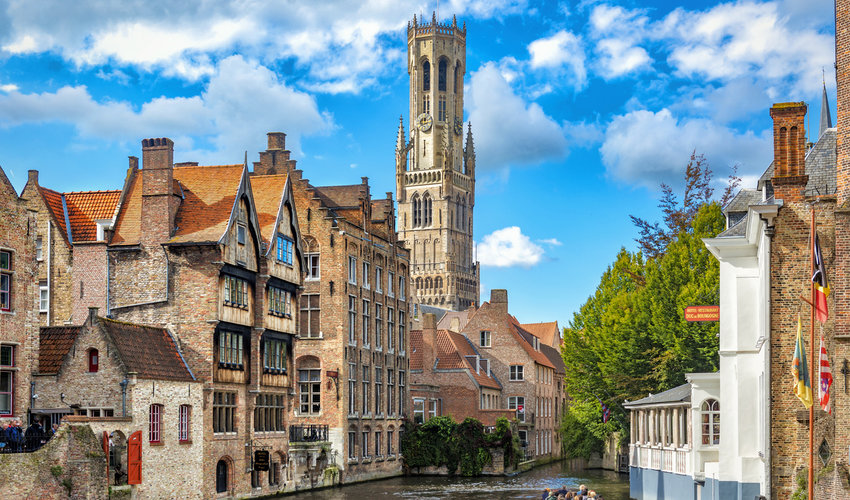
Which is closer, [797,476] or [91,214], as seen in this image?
[797,476]

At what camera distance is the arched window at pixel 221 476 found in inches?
1549

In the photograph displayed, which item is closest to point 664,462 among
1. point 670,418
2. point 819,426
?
point 670,418

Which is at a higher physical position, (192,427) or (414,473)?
(192,427)

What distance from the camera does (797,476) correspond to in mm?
26891

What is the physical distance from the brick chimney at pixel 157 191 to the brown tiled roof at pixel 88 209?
2.04 meters

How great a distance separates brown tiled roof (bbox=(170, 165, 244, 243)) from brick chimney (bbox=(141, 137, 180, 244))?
1.82ft

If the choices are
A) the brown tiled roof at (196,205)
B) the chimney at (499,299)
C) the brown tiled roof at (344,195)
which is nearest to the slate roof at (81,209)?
the brown tiled roof at (196,205)

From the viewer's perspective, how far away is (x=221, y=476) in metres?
39.9

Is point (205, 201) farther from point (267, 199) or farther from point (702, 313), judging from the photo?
point (702, 313)

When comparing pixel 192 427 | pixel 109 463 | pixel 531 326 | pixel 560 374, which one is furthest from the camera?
pixel 531 326

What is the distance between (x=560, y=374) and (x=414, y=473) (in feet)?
96.3

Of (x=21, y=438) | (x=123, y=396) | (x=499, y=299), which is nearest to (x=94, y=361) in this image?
(x=123, y=396)

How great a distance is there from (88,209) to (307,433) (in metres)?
16.0

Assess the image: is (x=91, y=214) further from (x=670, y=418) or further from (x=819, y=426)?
(x=819, y=426)
